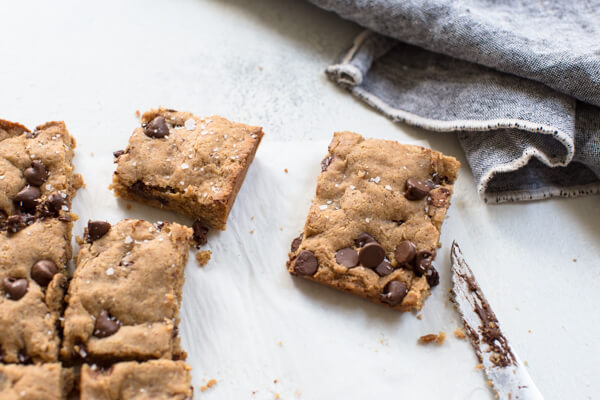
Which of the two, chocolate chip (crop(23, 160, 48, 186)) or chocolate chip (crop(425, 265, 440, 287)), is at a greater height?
chocolate chip (crop(425, 265, 440, 287))

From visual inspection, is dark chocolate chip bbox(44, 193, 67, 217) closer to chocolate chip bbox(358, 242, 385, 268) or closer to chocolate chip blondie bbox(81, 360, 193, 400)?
chocolate chip blondie bbox(81, 360, 193, 400)

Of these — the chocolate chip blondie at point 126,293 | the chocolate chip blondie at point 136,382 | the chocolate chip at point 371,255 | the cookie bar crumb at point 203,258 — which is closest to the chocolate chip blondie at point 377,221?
the chocolate chip at point 371,255

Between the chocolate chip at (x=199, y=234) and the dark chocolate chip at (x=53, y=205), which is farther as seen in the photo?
the chocolate chip at (x=199, y=234)

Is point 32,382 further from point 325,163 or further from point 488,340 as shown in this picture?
point 488,340

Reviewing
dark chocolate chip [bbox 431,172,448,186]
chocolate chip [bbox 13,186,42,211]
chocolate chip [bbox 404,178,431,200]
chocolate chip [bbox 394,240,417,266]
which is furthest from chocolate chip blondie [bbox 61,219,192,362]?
dark chocolate chip [bbox 431,172,448,186]

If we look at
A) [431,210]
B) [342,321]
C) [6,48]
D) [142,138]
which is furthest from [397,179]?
[6,48]

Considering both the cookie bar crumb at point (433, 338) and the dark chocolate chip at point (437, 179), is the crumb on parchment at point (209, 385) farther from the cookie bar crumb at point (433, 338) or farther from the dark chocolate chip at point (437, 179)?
the dark chocolate chip at point (437, 179)
